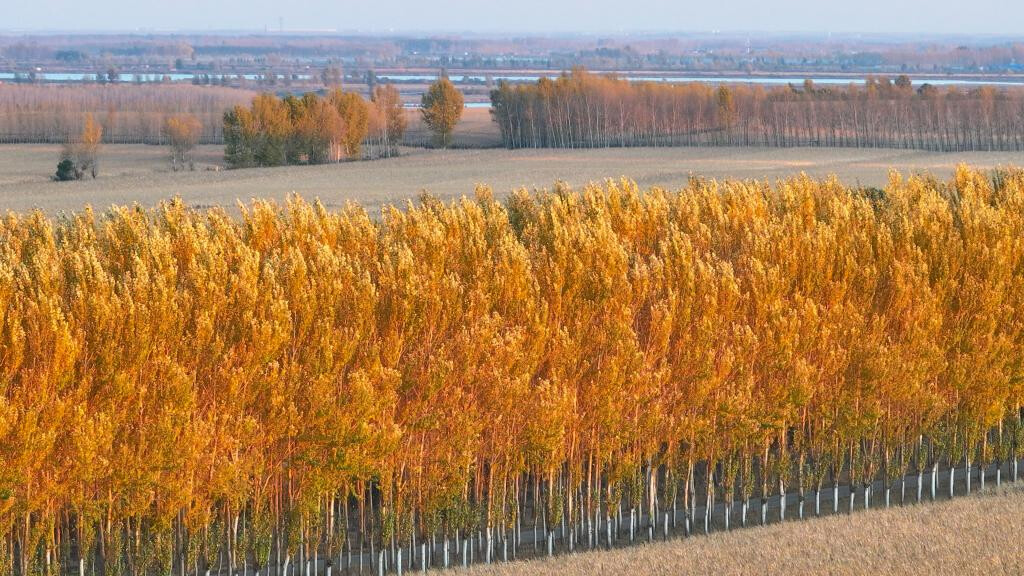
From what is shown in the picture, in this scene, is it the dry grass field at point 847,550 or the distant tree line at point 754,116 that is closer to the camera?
the dry grass field at point 847,550

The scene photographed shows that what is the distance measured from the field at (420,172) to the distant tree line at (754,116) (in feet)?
31.1

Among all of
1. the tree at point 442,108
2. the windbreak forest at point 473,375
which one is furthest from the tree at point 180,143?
the windbreak forest at point 473,375

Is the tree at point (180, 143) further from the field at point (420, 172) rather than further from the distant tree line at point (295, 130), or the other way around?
the distant tree line at point (295, 130)

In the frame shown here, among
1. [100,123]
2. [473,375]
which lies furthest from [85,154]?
[473,375]

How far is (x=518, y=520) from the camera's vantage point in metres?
31.3

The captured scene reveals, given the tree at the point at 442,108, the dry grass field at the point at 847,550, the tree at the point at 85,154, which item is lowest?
the dry grass field at the point at 847,550

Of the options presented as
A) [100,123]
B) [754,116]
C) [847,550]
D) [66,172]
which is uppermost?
[754,116]

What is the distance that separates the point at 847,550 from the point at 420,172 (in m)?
82.5

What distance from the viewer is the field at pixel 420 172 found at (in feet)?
287

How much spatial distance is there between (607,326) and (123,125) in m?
124

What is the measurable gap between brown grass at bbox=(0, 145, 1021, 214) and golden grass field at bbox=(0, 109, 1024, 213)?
0.27ft

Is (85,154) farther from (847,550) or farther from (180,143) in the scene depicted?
(847,550)

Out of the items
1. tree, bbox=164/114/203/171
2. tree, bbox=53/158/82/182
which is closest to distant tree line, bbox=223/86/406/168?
tree, bbox=164/114/203/171

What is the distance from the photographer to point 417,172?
107 m
